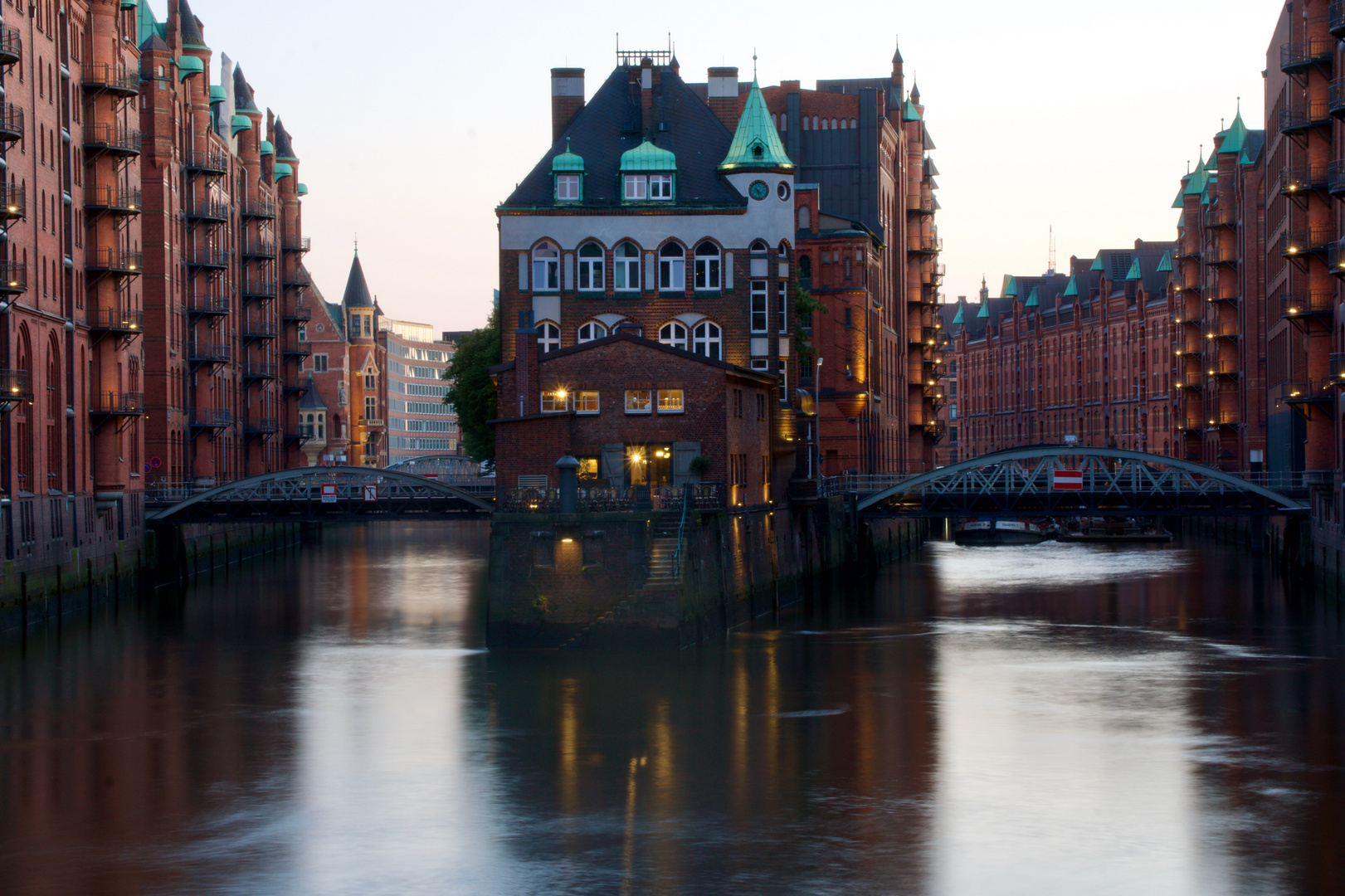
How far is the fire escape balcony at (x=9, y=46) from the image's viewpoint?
58.8m

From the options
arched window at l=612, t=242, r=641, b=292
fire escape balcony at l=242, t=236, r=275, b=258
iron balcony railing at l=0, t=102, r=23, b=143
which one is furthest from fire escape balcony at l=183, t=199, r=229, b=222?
iron balcony railing at l=0, t=102, r=23, b=143

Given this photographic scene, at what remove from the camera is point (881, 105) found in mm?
114312

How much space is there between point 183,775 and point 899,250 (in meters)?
95.8

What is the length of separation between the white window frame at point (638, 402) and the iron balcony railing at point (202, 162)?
48.2 meters

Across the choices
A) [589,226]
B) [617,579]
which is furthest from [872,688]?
[589,226]

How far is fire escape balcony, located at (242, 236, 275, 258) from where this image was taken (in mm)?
114812

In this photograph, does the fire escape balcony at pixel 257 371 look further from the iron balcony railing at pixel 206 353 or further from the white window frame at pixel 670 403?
the white window frame at pixel 670 403

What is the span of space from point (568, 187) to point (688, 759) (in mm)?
40064

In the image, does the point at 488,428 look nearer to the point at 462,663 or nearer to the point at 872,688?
the point at 462,663

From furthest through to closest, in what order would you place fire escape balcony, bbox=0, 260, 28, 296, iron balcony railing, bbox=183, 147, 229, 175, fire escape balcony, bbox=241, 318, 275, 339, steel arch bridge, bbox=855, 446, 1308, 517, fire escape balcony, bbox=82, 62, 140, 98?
fire escape balcony, bbox=241, 318, 275, 339 < iron balcony railing, bbox=183, 147, 229, 175 < steel arch bridge, bbox=855, 446, 1308, 517 < fire escape balcony, bbox=82, 62, 140, 98 < fire escape balcony, bbox=0, 260, 28, 296

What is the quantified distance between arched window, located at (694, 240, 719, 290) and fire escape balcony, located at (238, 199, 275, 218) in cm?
4875

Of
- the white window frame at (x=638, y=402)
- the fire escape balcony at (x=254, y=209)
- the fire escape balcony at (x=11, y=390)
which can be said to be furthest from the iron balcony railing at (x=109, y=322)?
the fire escape balcony at (x=254, y=209)

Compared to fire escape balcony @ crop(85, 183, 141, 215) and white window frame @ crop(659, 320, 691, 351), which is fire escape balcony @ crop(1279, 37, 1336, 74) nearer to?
white window frame @ crop(659, 320, 691, 351)

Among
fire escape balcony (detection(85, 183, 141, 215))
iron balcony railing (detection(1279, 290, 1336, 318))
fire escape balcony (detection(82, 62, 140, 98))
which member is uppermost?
fire escape balcony (detection(82, 62, 140, 98))
